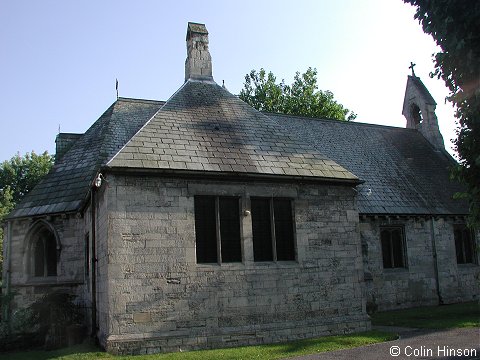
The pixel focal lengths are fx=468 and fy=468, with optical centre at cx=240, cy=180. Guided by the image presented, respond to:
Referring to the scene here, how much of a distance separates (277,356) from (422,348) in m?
3.37

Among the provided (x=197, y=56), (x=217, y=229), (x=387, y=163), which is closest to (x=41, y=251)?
(x=217, y=229)

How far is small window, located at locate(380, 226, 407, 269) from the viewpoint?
20609mm

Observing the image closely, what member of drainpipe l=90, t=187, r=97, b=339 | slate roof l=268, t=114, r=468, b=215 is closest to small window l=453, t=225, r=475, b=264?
slate roof l=268, t=114, r=468, b=215

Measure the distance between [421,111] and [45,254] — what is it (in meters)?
22.8

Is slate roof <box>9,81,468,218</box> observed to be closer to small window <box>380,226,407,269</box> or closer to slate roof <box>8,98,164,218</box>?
slate roof <box>8,98,164,218</box>

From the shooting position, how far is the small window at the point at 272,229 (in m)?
13.2

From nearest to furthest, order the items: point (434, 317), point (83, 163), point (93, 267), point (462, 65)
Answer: point (462, 65) < point (93, 267) < point (434, 317) < point (83, 163)

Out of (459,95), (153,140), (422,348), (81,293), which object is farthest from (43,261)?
(459,95)

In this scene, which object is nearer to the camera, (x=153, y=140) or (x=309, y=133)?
(x=153, y=140)

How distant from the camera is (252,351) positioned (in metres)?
10.9

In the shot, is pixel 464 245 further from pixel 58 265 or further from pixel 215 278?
pixel 58 265

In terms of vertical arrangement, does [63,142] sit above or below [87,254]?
above

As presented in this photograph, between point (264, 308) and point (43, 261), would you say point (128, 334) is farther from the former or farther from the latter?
point (43, 261)

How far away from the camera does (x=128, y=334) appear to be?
11.0 metres
